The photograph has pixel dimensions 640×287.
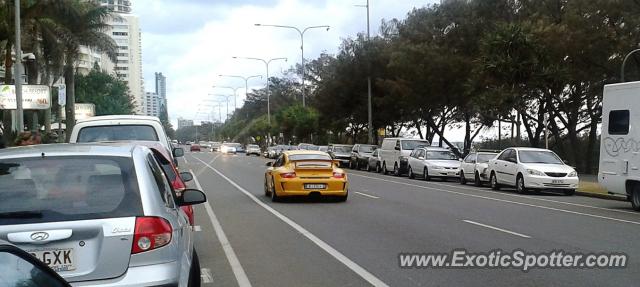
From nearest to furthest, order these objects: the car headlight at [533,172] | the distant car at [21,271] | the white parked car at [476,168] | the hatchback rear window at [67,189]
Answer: the distant car at [21,271]
the hatchback rear window at [67,189]
the car headlight at [533,172]
the white parked car at [476,168]

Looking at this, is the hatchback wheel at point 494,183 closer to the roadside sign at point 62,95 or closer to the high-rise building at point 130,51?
the roadside sign at point 62,95

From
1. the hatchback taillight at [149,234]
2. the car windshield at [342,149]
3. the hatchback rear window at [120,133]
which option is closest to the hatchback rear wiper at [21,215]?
the hatchback taillight at [149,234]

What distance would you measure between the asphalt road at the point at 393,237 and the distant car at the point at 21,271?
4.67 meters

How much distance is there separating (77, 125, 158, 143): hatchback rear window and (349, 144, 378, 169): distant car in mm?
28244

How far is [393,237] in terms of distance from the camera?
36.1 feet

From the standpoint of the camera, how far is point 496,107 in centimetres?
3122

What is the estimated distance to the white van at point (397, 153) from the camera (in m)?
33.9

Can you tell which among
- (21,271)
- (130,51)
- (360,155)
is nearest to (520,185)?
(21,271)

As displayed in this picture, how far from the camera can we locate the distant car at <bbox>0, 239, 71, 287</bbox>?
116 inches

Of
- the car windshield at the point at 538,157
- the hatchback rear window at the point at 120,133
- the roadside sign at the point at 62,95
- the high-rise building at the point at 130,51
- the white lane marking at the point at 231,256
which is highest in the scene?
the high-rise building at the point at 130,51

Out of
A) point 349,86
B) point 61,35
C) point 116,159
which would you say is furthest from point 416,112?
point 116,159

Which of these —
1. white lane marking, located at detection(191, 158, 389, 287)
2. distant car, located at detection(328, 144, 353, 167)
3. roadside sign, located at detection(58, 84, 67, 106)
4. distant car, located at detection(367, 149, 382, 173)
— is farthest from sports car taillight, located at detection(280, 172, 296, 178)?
roadside sign, located at detection(58, 84, 67, 106)

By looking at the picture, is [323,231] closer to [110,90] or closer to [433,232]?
[433,232]

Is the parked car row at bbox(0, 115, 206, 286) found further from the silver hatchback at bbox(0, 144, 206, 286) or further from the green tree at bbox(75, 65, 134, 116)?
the green tree at bbox(75, 65, 134, 116)
